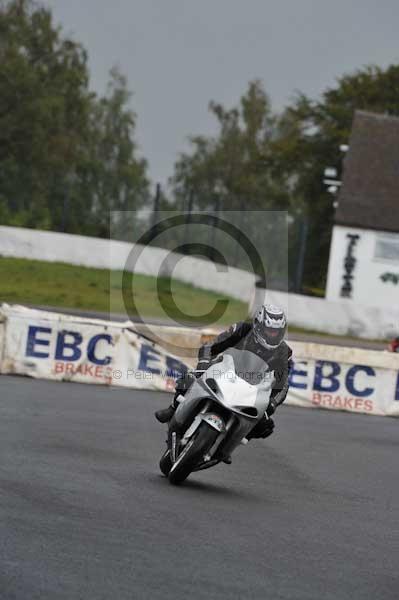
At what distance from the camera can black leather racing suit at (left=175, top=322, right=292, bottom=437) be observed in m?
10.0

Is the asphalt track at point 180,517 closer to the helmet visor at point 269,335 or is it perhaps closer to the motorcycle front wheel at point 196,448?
the motorcycle front wheel at point 196,448

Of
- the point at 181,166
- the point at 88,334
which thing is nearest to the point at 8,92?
the point at 181,166

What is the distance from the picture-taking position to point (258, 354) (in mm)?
10008

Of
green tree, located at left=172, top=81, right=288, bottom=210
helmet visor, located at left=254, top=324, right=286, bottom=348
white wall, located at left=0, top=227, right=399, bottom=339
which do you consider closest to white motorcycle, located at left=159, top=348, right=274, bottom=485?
helmet visor, located at left=254, top=324, right=286, bottom=348

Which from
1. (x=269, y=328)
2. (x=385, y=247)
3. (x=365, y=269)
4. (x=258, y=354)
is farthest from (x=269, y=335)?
(x=385, y=247)

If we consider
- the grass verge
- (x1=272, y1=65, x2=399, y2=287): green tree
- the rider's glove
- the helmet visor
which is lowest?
the grass verge

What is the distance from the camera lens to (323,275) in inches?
2206

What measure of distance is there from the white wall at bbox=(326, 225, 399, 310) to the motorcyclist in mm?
41941

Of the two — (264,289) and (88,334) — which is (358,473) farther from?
(264,289)

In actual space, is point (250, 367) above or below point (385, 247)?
above

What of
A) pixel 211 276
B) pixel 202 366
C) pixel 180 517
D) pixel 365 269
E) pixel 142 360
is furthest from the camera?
pixel 365 269

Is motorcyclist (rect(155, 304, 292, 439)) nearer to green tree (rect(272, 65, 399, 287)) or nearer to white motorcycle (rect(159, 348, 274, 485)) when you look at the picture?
white motorcycle (rect(159, 348, 274, 485))

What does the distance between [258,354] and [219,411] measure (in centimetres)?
62

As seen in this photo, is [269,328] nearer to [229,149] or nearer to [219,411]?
[219,411]
